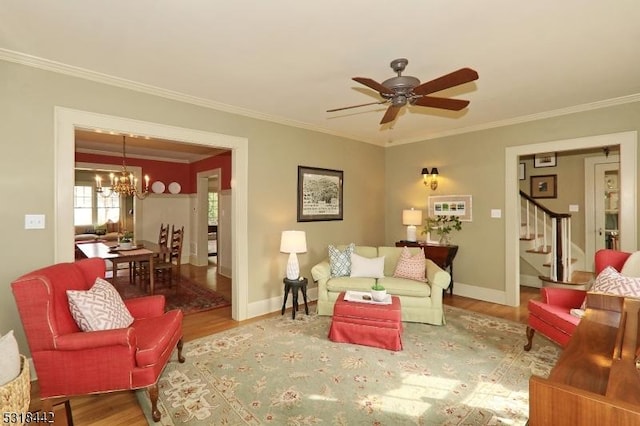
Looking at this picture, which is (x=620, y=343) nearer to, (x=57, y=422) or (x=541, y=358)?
(x=541, y=358)

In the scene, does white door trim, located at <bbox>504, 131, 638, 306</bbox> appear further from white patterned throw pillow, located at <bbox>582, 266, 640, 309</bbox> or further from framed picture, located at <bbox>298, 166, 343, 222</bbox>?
framed picture, located at <bbox>298, 166, 343, 222</bbox>

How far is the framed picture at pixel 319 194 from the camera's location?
15.3ft

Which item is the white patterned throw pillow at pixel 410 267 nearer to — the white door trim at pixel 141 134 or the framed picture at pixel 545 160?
the white door trim at pixel 141 134

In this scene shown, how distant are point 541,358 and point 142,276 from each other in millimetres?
6104

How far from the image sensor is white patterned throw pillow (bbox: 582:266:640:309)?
2.45 meters

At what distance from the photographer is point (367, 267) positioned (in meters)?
4.14

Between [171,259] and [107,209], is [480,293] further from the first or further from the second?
[107,209]

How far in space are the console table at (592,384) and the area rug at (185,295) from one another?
4.06 meters

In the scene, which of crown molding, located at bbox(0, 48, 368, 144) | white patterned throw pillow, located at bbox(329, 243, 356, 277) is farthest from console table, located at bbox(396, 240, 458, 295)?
crown molding, located at bbox(0, 48, 368, 144)

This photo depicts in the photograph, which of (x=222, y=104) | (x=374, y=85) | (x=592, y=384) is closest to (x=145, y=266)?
(x=222, y=104)

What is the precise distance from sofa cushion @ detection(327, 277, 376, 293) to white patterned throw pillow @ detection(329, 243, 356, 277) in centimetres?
19

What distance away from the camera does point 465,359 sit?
2.84 meters

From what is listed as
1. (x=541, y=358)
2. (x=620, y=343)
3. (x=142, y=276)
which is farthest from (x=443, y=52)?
(x=142, y=276)

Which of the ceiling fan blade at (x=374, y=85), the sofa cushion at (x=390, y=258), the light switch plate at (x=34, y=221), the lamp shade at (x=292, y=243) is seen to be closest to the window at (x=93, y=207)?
the light switch plate at (x=34, y=221)
